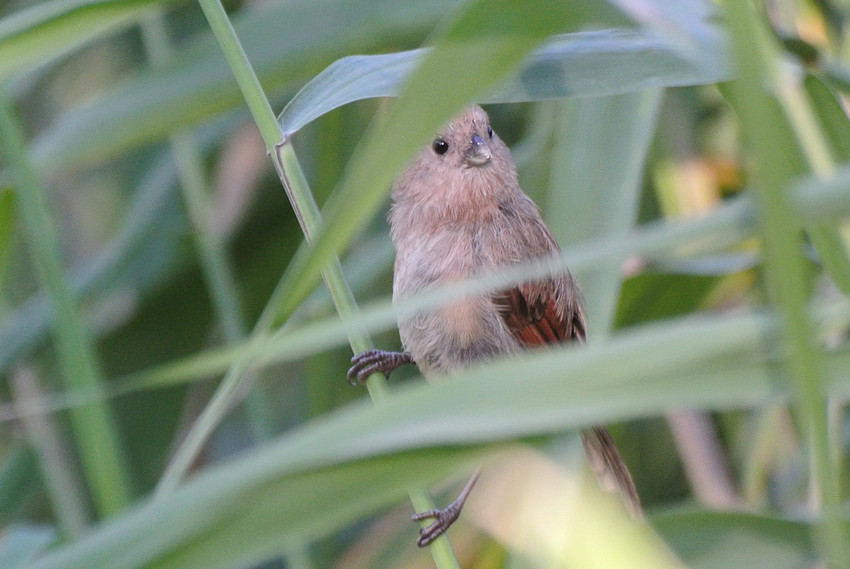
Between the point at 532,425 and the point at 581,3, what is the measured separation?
16.5 inches

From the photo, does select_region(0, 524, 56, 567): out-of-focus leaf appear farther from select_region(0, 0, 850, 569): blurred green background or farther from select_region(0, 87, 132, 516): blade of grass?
select_region(0, 87, 132, 516): blade of grass

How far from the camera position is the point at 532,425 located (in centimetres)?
67

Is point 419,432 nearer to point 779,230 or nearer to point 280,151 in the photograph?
point 779,230

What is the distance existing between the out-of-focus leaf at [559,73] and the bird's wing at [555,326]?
0.73m

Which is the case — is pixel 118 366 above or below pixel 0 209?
below

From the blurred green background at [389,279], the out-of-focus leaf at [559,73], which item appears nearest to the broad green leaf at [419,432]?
the blurred green background at [389,279]

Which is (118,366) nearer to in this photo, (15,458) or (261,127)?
(15,458)

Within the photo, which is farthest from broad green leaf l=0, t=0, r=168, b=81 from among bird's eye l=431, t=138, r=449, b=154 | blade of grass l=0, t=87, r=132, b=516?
bird's eye l=431, t=138, r=449, b=154

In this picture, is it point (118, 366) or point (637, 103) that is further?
point (118, 366)

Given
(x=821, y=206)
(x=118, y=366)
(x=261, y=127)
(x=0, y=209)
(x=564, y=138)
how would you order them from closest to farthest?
(x=821, y=206), (x=261, y=127), (x=0, y=209), (x=564, y=138), (x=118, y=366)

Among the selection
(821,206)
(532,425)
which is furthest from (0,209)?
(821,206)

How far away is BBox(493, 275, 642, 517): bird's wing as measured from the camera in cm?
184

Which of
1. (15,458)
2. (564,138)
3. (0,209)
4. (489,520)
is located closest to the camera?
(489,520)

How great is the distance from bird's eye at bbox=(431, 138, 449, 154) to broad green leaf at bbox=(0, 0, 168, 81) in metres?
0.94
